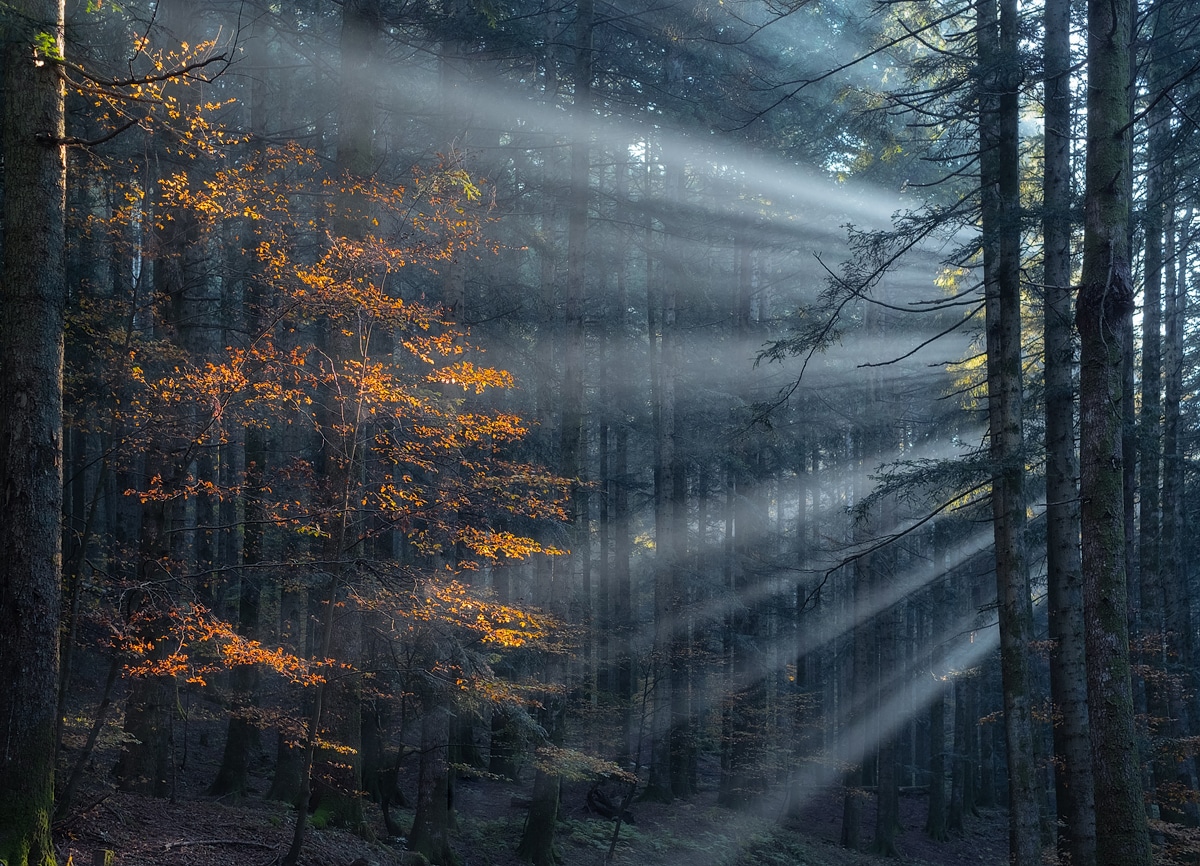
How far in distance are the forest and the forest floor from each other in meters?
0.12

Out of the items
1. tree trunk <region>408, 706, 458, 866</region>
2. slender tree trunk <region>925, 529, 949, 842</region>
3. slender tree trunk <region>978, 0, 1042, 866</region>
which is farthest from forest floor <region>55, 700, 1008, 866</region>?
slender tree trunk <region>978, 0, 1042, 866</region>

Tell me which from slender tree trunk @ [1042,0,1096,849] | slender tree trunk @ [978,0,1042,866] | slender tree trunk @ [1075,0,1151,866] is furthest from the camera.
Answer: slender tree trunk @ [1042,0,1096,849]

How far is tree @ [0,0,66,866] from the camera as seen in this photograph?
233 inches

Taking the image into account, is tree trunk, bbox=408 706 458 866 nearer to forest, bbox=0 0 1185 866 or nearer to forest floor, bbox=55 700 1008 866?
forest, bbox=0 0 1185 866

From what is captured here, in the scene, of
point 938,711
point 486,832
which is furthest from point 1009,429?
point 938,711

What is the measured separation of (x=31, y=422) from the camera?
20.2 ft

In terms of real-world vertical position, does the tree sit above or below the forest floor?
above

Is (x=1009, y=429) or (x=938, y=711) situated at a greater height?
(x=1009, y=429)

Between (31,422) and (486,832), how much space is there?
11.1 metres

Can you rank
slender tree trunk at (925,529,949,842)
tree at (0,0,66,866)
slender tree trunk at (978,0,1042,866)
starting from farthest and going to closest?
slender tree trunk at (925,529,949,842), slender tree trunk at (978,0,1042,866), tree at (0,0,66,866)

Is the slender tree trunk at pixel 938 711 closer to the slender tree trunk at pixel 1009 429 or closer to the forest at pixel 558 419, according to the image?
the forest at pixel 558 419

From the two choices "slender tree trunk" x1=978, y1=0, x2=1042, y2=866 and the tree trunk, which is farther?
the tree trunk

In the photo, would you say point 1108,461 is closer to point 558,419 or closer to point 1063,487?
point 1063,487

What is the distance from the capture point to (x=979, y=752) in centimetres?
2672
